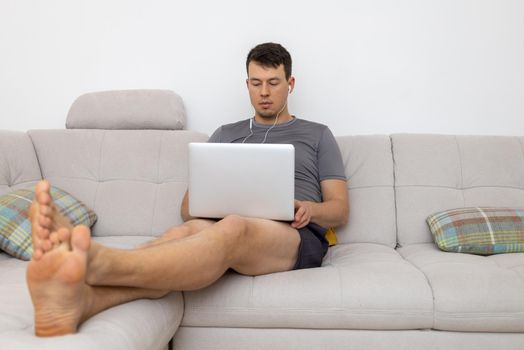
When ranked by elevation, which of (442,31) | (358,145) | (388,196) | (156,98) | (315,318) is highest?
(442,31)

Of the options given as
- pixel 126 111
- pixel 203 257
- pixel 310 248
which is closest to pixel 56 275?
pixel 203 257

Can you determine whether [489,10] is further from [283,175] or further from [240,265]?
[240,265]

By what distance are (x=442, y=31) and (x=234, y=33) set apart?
1.03m

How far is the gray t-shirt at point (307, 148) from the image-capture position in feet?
6.09

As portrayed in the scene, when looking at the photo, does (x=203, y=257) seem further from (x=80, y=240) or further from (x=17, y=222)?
(x=17, y=222)

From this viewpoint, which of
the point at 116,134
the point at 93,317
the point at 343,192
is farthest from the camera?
the point at 116,134

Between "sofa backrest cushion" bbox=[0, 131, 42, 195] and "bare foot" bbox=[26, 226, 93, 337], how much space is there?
114 centimetres

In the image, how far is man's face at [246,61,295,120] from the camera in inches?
75.5

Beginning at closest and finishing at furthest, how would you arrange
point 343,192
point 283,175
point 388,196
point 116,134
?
point 283,175 < point 343,192 < point 388,196 < point 116,134

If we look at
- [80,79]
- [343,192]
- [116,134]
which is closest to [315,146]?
[343,192]

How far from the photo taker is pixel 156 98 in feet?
7.31

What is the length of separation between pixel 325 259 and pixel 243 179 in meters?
0.59

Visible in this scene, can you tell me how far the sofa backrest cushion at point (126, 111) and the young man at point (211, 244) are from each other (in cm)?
32

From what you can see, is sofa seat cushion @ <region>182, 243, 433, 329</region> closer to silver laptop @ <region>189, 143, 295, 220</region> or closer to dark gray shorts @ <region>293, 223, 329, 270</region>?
dark gray shorts @ <region>293, 223, 329, 270</region>
